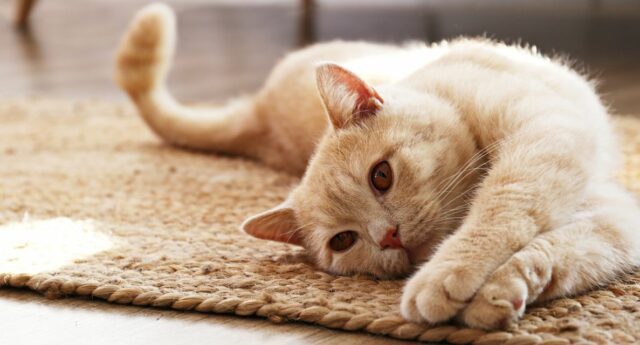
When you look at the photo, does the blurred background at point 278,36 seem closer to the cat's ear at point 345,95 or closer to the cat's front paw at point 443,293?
the cat's ear at point 345,95

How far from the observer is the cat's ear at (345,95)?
143 cm

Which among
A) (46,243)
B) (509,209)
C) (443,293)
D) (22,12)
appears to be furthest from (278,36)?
(443,293)

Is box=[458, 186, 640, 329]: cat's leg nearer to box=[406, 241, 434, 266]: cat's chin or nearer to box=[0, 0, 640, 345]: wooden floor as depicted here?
box=[406, 241, 434, 266]: cat's chin

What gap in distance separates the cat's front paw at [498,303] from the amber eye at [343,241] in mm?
344

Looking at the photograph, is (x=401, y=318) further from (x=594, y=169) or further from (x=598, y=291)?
(x=594, y=169)

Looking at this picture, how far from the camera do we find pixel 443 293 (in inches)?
43.6

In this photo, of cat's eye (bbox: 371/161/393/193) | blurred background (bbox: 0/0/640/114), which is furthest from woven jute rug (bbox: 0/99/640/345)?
blurred background (bbox: 0/0/640/114)

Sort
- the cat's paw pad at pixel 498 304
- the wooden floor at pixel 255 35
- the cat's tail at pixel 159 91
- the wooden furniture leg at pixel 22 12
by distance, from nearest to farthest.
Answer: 1. the cat's paw pad at pixel 498 304
2. the cat's tail at pixel 159 91
3. the wooden floor at pixel 255 35
4. the wooden furniture leg at pixel 22 12

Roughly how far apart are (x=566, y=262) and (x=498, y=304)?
186mm

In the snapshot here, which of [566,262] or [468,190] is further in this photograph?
[468,190]

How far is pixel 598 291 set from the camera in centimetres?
126

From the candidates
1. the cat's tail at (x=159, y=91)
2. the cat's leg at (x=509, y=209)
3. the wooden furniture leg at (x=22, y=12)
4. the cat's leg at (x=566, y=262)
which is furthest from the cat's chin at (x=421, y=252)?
the wooden furniture leg at (x=22, y=12)

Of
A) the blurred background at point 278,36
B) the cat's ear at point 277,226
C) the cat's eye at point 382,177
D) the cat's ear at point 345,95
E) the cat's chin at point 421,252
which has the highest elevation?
the blurred background at point 278,36

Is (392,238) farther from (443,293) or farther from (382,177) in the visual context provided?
(443,293)
